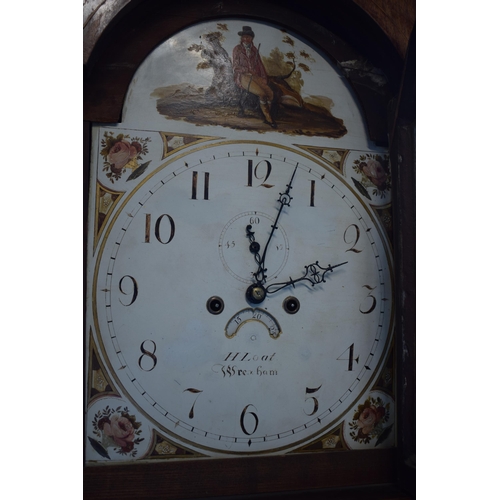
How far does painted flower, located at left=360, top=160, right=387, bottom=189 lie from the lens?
188 cm

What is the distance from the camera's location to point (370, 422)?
1.82 meters

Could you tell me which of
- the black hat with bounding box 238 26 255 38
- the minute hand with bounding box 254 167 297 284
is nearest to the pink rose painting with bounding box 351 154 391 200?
the minute hand with bounding box 254 167 297 284

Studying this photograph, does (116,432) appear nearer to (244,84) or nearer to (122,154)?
(122,154)

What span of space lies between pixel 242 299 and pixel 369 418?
0.51 m

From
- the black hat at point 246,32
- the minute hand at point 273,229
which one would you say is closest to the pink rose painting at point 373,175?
the minute hand at point 273,229

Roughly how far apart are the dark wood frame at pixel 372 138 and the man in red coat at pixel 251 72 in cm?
8

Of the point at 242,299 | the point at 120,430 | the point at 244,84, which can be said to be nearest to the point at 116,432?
the point at 120,430

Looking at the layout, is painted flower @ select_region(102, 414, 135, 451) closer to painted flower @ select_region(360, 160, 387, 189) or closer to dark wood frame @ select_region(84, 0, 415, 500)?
dark wood frame @ select_region(84, 0, 415, 500)

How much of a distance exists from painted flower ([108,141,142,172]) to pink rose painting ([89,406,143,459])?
634 millimetres

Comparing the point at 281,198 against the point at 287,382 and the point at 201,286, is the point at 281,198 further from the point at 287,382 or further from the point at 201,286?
the point at 287,382

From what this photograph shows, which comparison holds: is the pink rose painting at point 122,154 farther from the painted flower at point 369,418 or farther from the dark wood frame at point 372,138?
the painted flower at point 369,418

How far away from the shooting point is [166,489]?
163 cm

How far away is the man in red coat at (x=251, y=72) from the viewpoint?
5.92ft

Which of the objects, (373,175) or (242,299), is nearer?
(242,299)
